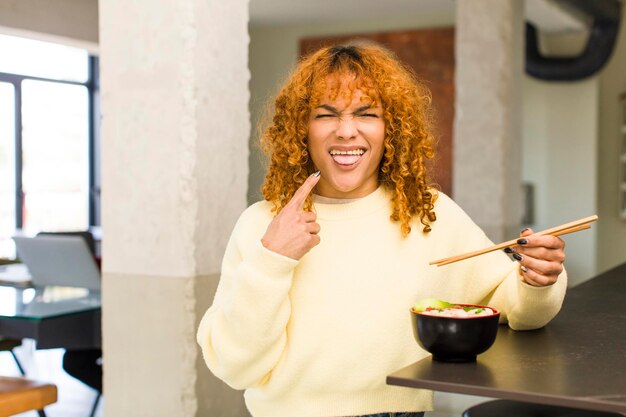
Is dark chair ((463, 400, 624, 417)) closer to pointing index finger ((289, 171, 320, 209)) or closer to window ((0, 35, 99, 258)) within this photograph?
pointing index finger ((289, 171, 320, 209))

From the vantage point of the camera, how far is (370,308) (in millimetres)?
1446

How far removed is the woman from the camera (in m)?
1.40

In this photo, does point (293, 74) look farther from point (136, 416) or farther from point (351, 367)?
point (136, 416)

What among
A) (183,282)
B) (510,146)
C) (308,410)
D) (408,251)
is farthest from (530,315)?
(510,146)

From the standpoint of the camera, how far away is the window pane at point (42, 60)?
8.45 m

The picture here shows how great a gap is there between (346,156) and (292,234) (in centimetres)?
20

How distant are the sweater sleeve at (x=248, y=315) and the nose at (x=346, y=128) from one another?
24 cm

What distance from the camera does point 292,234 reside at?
1337 millimetres

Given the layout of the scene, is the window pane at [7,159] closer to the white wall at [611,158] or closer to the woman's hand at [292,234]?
the white wall at [611,158]

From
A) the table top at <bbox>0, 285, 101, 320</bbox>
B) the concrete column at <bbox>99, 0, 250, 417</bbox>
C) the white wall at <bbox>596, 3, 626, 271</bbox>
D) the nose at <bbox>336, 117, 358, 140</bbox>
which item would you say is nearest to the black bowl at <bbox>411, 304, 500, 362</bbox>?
the nose at <bbox>336, 117, 358, 140</bbox>

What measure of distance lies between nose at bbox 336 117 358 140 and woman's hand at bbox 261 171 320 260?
157mm

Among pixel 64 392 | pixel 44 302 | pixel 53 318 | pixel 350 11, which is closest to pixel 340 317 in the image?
pixel 53 318

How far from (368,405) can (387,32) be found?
7744 millimetres

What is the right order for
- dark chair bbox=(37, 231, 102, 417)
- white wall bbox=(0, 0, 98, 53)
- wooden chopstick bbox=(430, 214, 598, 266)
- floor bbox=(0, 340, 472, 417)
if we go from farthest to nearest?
1. white wall bbox=(0, 0, 98, 53)
2. dark chair bbox=(37, 231, 102, 417)
3. floor bbox=(0, 340, 472, 417)
4. wooden chopstick bbox=(430, 214, 598, 266)
